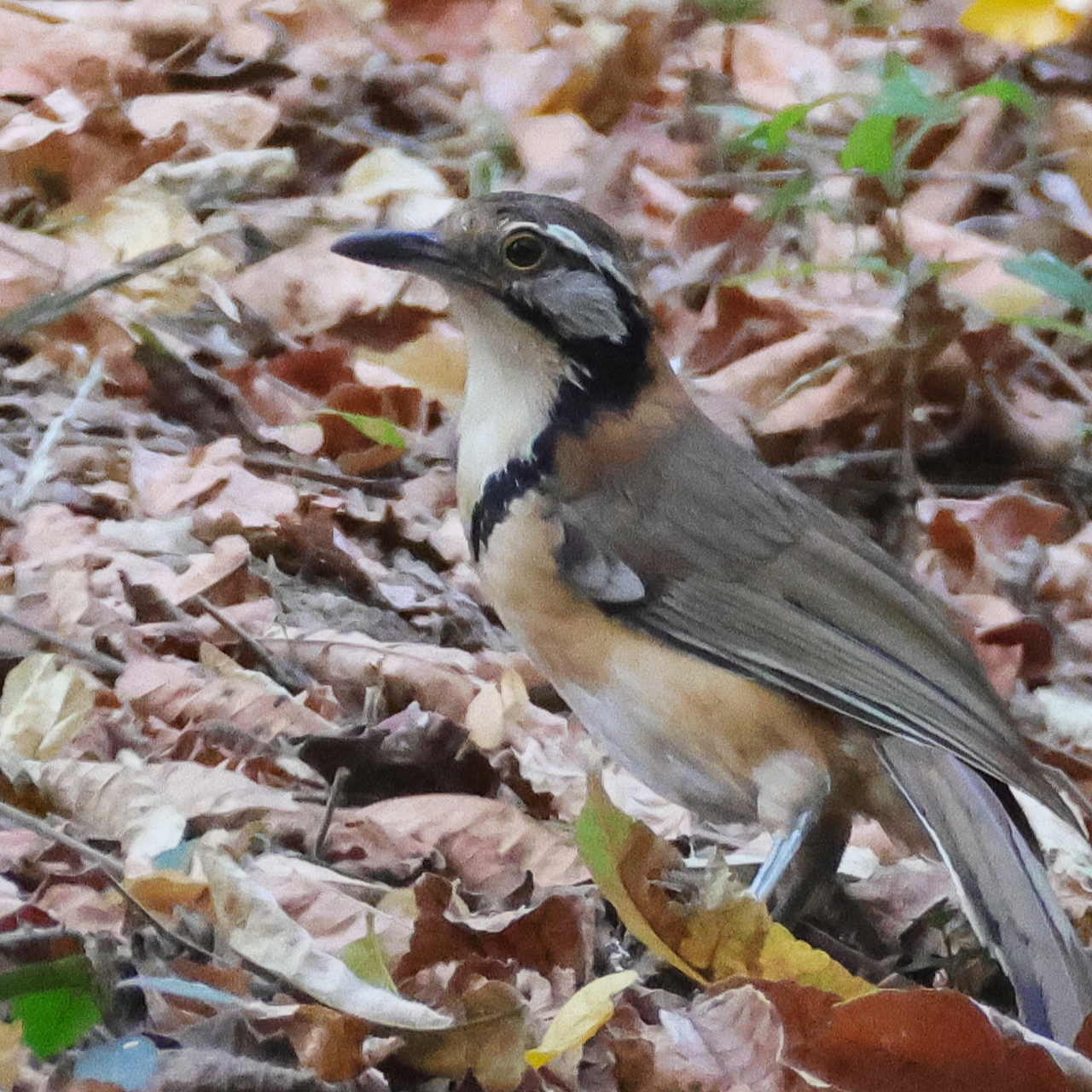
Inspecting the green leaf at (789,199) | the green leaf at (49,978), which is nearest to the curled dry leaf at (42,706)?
the green leaf at (49,978)

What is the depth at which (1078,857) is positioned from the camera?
3531 mm

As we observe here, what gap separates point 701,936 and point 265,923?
2.19ft

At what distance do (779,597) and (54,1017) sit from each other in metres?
1.62

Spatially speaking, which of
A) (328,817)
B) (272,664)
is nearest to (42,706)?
(272,664)

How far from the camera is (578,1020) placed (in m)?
2.29

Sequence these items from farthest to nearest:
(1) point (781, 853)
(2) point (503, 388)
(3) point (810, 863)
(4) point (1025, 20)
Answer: (4) point (1025, 20)
(2) point (503, 388)
(3) point (810, 863)
(1) point (781, 853)

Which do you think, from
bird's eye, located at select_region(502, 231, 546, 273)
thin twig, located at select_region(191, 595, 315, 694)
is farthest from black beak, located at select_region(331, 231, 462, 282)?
thin twig, located at select_region(191, 595, 315, 694)

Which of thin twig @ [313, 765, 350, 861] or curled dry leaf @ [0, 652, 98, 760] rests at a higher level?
thin twig @ [313, 765, 350, 861]

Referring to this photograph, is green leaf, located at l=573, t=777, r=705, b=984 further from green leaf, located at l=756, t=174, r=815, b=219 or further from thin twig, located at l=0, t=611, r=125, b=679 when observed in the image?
green leaf, located at l=756, t=174, r=815, b=219

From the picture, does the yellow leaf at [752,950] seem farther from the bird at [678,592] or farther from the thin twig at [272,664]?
the thin twig at [272,664]

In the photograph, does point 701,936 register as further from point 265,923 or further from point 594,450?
point 594,450

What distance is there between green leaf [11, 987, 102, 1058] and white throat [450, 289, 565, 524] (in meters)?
1.43

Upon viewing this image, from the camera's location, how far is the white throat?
3250 mm

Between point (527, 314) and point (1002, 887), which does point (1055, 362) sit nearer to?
point (527, 314)
